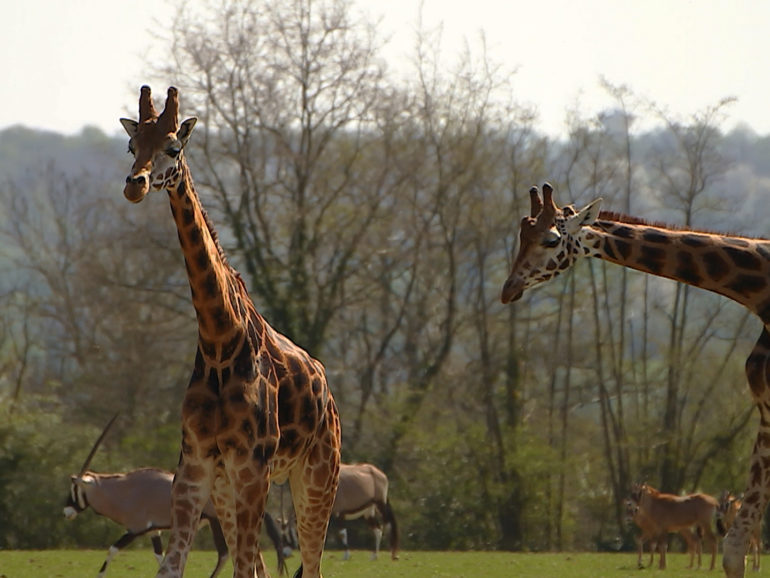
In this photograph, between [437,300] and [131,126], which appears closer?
[131,126]

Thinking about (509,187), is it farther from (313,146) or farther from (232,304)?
(232,304)

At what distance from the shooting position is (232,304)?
8883 millimetres

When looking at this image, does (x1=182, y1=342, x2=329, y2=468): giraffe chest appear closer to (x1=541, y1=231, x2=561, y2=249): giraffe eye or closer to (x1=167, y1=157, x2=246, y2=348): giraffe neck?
(x1=167, y1=157, x2=246, y2=348): giraffe neck

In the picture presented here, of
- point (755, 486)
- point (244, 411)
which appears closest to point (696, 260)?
point (755, 486)

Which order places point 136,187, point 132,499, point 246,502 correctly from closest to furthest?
point 136,187
point 246,502
point 132,499

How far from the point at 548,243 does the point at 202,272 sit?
2.42m

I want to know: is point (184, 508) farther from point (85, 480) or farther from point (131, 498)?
point (85, 480)

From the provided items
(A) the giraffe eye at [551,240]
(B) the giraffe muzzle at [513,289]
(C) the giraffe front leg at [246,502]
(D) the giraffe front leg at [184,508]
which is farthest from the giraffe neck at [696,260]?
(D) the giraffe front leg at [184,508]

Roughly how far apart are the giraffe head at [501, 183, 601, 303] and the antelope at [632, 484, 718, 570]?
579 inches

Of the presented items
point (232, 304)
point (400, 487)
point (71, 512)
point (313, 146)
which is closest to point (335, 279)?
point (313, 146)

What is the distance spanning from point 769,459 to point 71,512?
12863 mm

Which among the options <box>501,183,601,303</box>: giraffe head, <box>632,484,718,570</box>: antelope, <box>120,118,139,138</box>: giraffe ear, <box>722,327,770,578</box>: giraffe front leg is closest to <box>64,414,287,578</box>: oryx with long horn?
<box>632,484,718,570</box>: antelope

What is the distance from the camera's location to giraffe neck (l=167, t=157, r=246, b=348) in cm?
860

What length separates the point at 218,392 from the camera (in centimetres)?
855
